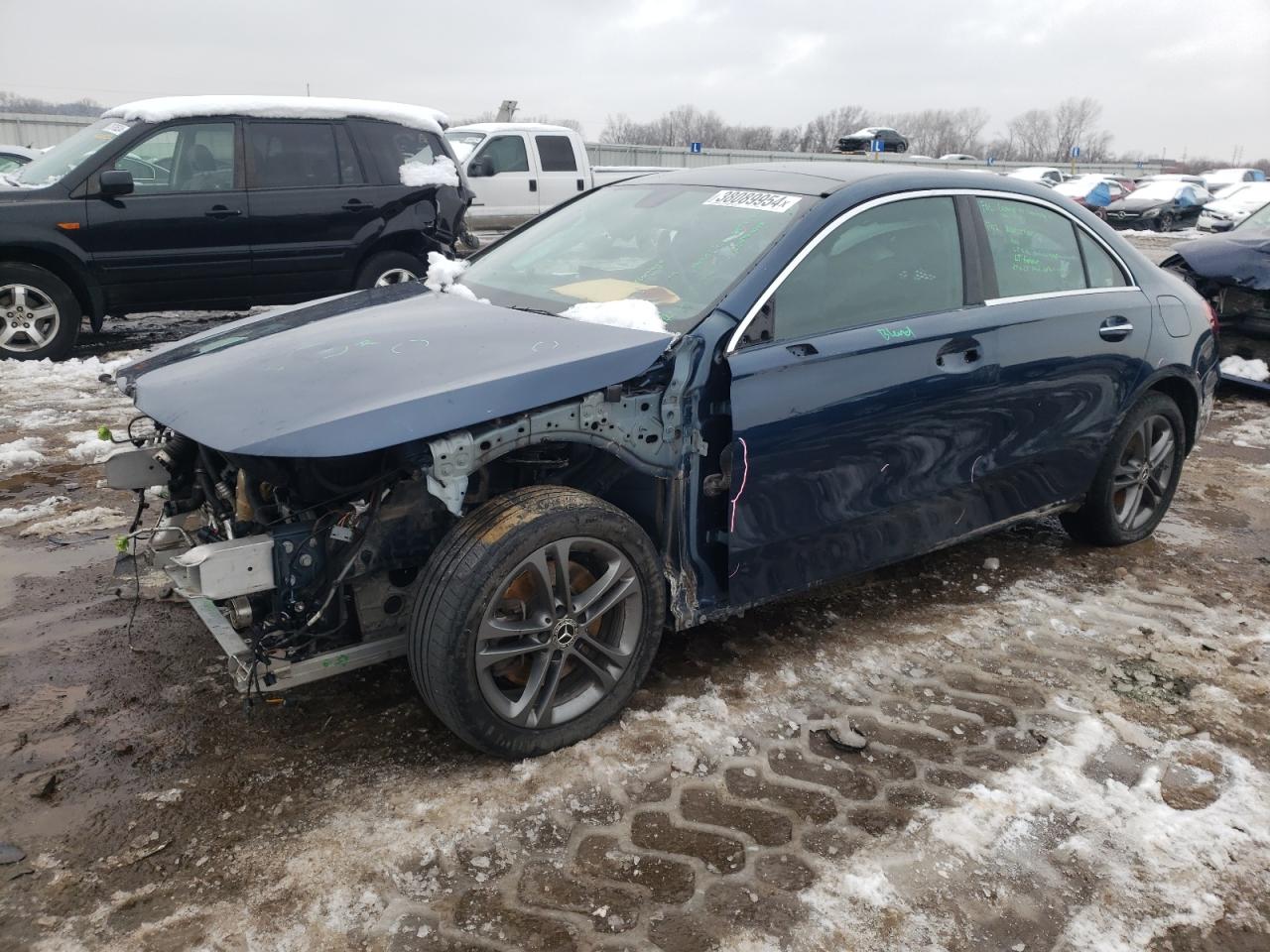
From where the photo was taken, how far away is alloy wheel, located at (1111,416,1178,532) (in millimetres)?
4531

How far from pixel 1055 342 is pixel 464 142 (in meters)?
11.7

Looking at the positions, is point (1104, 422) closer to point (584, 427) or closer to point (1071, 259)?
point (1071, 259)

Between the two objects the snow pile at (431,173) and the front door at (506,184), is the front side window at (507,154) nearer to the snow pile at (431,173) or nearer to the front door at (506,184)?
the front door at (506,184)

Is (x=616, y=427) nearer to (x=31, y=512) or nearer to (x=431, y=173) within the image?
(x=31, y=512)

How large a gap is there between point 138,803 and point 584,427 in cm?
158

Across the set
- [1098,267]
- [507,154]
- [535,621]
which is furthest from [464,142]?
[535,621]

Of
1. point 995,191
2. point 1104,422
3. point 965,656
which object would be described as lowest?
point 965,656

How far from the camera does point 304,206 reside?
8281mm

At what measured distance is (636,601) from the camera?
297 cm

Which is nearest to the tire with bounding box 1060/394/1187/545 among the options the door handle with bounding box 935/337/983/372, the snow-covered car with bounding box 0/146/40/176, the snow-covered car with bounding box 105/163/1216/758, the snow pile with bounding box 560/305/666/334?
the snow-covered car with bounding box 105/163/1216/758

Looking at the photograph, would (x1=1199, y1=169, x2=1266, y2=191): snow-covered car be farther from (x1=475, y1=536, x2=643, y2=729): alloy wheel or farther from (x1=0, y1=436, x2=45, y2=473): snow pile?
(x1=475, y1=536, x2=643, y2=729): alloy wheel

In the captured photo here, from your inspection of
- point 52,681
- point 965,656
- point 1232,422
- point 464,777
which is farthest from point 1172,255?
point 52,681

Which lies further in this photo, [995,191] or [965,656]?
[995,191]

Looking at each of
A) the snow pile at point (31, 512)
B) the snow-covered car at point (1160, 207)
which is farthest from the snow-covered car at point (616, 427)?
the snow-covered car at point (1160, 207)
